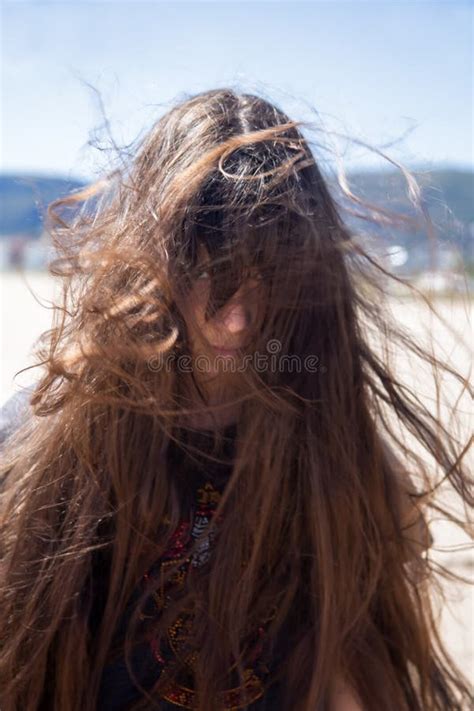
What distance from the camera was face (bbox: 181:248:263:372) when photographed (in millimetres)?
1375

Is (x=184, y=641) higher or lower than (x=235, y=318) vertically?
lower

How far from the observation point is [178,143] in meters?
1.47

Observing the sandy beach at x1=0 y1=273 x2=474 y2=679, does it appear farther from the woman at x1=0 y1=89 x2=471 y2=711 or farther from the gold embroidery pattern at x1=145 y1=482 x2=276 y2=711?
the gold embroidery pattern at x1=145 y1=482 x2=276 y2=711

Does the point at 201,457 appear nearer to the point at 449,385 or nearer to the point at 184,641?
the point at 184,641

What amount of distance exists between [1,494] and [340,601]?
2.18 feet

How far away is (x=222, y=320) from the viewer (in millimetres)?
1402

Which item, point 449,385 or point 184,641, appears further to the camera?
point 449,385

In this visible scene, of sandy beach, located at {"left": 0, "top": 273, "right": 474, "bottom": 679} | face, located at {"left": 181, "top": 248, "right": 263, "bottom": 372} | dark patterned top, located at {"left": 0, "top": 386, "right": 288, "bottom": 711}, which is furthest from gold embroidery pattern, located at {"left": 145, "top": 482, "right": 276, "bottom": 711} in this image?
sandy beach, located at {"left": 0, "top": 273, "right": 474, "bottom": 679}

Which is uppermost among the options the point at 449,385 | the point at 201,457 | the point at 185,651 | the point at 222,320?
the point at 449,385

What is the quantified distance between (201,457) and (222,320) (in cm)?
26

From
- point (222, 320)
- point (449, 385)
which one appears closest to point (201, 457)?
point (222, 320)

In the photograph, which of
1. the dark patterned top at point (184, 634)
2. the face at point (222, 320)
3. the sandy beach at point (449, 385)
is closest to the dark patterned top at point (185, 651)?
the dark patterned top at point (184, 634)

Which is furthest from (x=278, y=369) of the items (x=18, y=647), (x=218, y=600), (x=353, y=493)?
(x=18, y=647)

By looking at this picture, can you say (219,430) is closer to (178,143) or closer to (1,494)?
(1,494)
